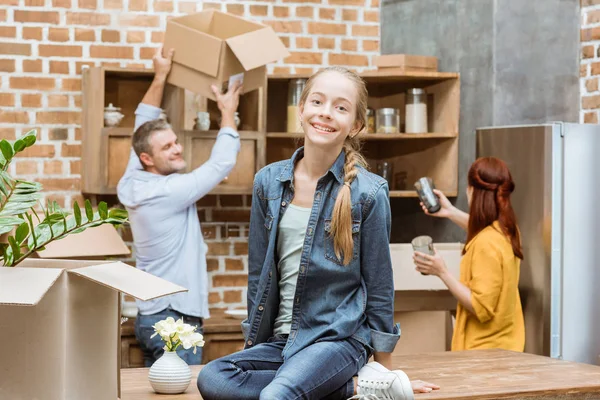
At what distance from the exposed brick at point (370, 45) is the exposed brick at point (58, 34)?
1.61 metres

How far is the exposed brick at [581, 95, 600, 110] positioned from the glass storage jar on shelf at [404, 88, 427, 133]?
31.9 inches

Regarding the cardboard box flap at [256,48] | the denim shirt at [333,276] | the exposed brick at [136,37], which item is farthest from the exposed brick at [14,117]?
the denim shirt at [333,276]

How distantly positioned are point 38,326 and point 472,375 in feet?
5.12

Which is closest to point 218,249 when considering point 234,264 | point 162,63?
point 234,264

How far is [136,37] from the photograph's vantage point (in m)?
4.89

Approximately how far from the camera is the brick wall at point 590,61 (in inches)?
190

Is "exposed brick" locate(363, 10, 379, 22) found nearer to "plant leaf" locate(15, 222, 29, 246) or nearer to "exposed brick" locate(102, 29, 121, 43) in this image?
"exposed brick" locate(102, 29, 121, 43)

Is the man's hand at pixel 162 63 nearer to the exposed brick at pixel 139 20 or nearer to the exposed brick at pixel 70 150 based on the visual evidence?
the exposed brick at pixel 139 20

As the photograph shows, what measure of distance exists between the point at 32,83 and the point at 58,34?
279mm

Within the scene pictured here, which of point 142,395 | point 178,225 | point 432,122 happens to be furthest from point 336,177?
point 432,122

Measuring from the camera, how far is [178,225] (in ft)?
13.9

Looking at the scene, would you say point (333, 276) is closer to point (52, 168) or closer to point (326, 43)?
point (52, 168)

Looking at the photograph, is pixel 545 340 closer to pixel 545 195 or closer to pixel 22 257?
pixel 545 195

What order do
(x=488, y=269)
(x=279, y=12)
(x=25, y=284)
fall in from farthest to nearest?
1. (x=279, y=12)
2. (x=488, y=269)
3. (x=25, y=284)
